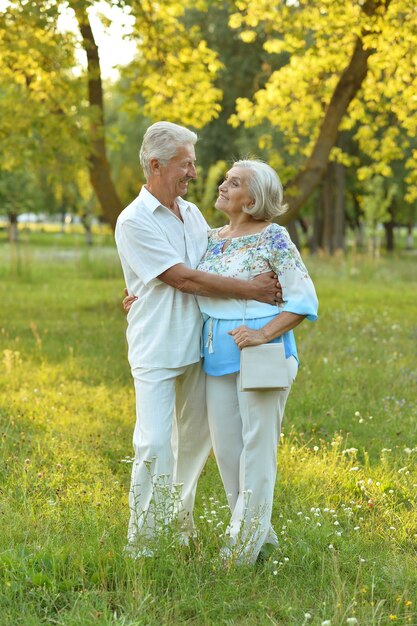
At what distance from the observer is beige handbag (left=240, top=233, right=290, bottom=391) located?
4453 mm

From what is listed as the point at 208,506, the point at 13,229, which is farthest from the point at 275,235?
the point at 13,229

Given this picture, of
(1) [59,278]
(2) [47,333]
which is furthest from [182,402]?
(1) [59,278]

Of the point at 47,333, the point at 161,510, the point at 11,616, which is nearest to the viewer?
the point at 11,616

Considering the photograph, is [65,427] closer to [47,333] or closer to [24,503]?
[24,503]

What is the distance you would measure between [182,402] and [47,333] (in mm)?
8036

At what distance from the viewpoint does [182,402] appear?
495 cm

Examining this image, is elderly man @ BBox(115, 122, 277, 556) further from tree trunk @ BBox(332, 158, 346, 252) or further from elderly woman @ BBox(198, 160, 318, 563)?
tree trunk @ BBox(332, 158, 346, 252)

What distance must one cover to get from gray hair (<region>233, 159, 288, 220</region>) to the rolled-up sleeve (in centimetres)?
13

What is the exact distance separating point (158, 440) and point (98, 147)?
11.3m

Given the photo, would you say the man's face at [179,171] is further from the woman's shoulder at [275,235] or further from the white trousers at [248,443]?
the white trousers at [248,443]

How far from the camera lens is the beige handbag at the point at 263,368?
175 inches

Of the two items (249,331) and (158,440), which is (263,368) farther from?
(158,440)

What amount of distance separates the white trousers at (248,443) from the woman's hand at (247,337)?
25 centimetres

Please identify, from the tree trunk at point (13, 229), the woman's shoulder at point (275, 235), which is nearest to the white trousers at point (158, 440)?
the woman's shoulder at point (275, 235)
